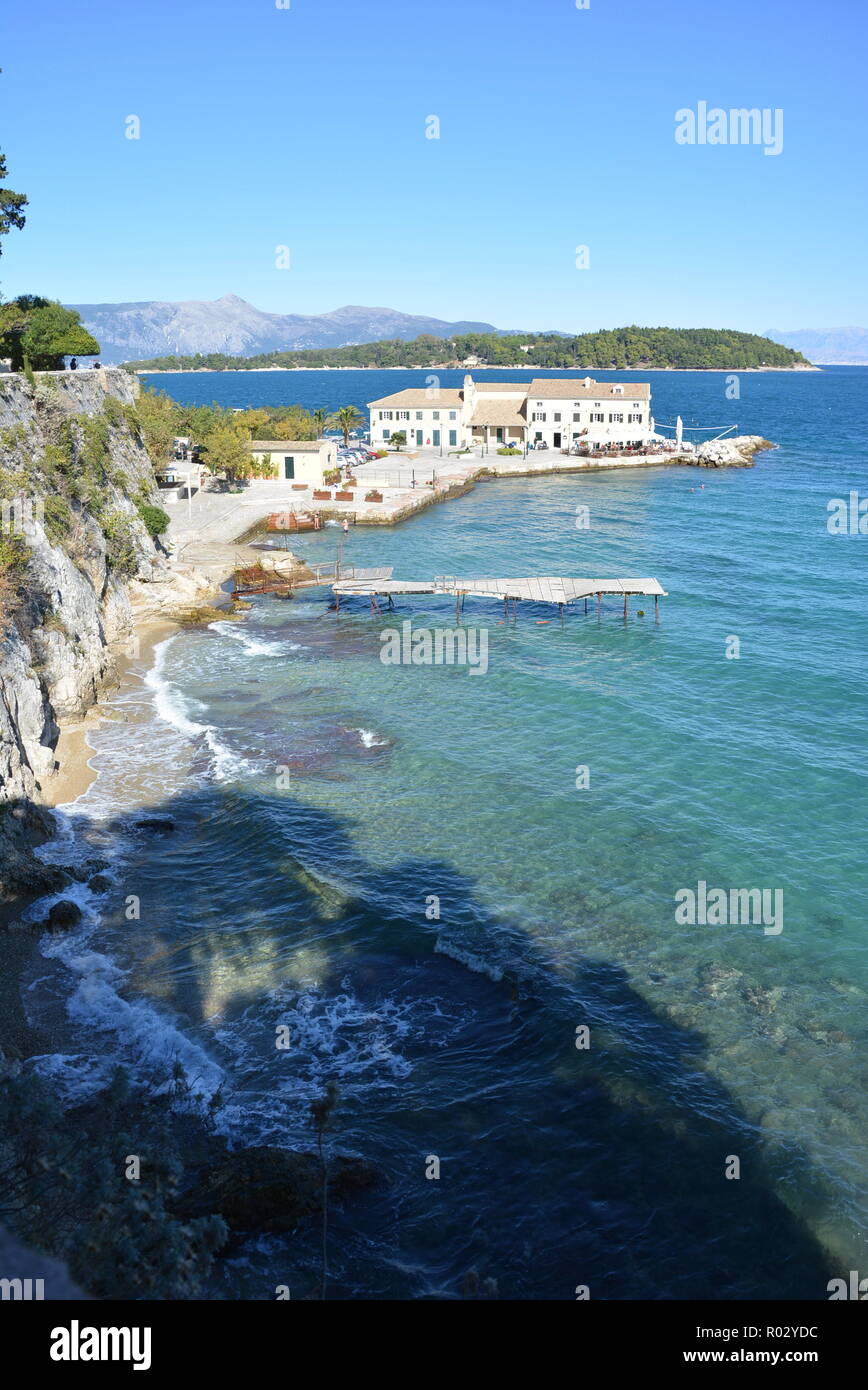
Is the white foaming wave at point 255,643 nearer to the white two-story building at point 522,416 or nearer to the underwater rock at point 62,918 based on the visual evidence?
the underwater rock at point 62,918

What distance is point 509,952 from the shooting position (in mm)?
23422

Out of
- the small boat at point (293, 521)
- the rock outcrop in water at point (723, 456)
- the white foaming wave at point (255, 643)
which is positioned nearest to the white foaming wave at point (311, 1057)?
the white foaming wave at point (255, 643)

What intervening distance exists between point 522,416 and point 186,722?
89883 millimetres

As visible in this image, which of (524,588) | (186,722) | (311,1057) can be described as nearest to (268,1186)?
(311,1057)

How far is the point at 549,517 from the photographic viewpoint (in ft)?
268

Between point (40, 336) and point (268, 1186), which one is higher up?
point (40, 336)

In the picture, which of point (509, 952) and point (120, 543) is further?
point (120, 543)

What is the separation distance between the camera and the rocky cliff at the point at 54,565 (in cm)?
2917

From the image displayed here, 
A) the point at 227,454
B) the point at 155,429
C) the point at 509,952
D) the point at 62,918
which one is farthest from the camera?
the point at 227,454

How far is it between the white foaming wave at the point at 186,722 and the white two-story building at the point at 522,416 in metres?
77.8

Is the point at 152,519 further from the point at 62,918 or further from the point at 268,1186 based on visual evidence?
Result: the point at 268,1186

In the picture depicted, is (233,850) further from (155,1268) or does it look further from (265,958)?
(155,1268)

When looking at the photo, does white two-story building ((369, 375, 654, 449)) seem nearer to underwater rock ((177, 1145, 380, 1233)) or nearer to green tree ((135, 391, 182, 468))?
green tree ((135, 391, 182, 468))

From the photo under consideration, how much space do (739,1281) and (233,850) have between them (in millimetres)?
17115
